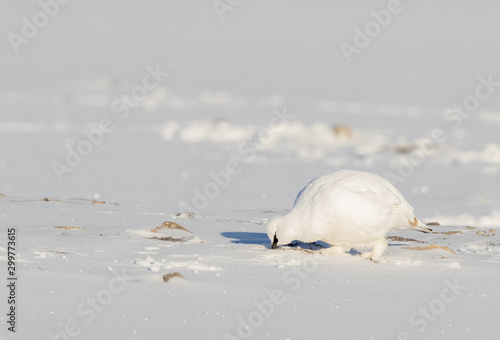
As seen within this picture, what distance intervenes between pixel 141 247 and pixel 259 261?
3.73 ft

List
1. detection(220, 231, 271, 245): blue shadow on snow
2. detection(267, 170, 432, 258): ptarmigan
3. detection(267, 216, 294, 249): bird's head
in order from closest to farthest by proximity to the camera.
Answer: detection(267, 170, 432, 258): ptarmigan < detection(267, 216, 294, 249): bird's head < detection(220, 231, 271, 245): blue shadow on snow

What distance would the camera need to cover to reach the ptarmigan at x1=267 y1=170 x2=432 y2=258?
6.73m

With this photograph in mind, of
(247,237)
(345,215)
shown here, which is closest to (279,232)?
(345,215)

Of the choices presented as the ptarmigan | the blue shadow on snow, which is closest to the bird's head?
the ptarmigan

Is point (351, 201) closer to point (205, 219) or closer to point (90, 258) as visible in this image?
point (90, 258)

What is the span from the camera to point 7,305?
4918 mm

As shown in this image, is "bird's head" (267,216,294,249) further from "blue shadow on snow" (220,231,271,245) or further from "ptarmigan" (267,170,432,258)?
"blue shadow on snow" (220,231,271,245)

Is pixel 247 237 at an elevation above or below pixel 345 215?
below

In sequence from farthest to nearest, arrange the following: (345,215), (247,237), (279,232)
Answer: (247,237), (279,232), (345,215)

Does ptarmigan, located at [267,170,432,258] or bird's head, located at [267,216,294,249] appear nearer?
ptarmigan, located at [267,170,432,258]

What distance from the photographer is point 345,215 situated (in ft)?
22.0

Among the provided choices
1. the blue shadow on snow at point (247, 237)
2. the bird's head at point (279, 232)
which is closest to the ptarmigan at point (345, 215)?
the bird's head at point (279, 232)

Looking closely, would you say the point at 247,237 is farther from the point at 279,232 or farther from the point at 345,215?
the point at 345,215

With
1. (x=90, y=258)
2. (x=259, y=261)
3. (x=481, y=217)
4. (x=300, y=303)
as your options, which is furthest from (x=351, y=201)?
(x=481, y=217)
